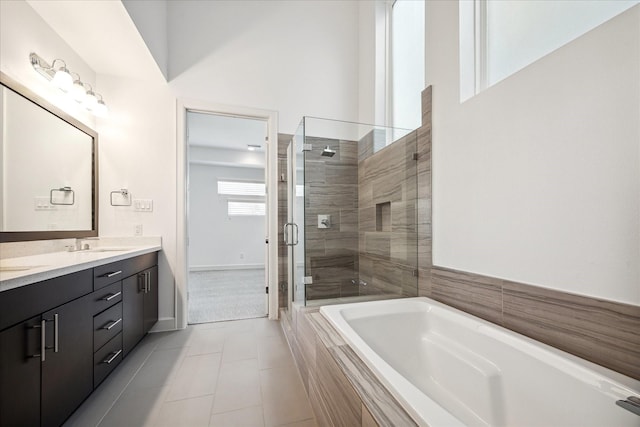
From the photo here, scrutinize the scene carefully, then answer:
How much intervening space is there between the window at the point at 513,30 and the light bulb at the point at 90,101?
2.73 metres

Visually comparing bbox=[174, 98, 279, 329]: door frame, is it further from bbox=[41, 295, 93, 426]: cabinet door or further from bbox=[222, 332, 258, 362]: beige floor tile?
bbox=[41, 295, 93, 426]: cabinet door

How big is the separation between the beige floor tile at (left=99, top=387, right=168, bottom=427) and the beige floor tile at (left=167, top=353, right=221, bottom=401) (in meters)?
0.07

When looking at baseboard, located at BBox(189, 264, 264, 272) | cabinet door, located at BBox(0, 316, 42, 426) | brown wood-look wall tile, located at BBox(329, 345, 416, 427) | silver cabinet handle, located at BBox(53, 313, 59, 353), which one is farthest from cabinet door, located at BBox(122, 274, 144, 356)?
baseboard, located at BBox(189, 264, 264, 272)

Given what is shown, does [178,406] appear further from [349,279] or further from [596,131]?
[596,131]

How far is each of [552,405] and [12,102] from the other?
9.77ft

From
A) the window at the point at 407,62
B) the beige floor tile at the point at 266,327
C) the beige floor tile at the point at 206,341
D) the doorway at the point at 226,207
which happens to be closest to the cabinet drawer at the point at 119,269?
the beige floor tile at the point at 206,341

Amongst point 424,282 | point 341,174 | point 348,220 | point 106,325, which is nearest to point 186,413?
point 106,325

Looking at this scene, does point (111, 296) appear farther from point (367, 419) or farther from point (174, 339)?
point (367, 419)

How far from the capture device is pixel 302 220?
2.23 meters

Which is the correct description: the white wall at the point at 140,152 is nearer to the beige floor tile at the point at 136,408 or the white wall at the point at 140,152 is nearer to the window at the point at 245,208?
the beige floor tile at the point at 136,408

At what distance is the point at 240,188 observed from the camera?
20.1 feet

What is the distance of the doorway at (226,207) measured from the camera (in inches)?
192

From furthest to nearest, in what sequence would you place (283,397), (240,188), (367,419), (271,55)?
(240,188) < (271,55) < (283,397) < (367,419)

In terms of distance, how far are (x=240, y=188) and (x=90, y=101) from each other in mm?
4011
